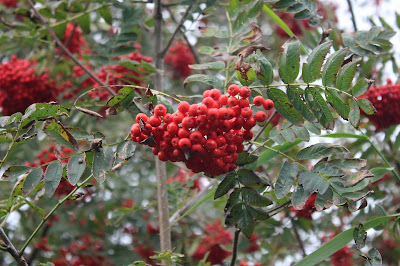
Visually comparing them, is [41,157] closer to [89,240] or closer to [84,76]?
[84,76]

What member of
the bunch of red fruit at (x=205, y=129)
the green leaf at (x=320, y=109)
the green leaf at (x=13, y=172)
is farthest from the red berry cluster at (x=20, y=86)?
the green leaf at (x=320, y=109)

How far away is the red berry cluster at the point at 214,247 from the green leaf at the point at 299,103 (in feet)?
5.66

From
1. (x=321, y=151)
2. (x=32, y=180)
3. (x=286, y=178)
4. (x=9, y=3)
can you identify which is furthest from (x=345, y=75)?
(x=9, y=3)

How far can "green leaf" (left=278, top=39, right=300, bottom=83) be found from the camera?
1561 millimetres

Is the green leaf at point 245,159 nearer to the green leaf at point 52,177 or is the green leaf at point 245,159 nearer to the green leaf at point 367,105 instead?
the green leaf at point 367,105

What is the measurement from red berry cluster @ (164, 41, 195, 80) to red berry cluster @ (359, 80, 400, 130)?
2.37 metres

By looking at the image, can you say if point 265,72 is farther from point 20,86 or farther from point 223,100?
point 20,86

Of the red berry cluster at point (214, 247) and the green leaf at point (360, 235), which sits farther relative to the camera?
the red berry cluster at point (214, 247)

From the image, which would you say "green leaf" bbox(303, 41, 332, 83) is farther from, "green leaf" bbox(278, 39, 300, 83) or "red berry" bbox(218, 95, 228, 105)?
"red berry" bbox(218, 95, 228, 105)

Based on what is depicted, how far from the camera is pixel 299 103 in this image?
160cm

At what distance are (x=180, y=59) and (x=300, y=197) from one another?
11.1 feet

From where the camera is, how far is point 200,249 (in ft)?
10.6

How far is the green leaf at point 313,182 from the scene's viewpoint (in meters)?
1.51

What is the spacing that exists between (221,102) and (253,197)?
0.34 m
